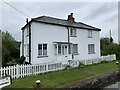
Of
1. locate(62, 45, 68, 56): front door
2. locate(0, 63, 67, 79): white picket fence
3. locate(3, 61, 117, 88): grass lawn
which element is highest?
locate(62, 45, 68, 56): front door

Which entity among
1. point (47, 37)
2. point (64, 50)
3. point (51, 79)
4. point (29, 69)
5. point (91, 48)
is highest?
point (47, 37)

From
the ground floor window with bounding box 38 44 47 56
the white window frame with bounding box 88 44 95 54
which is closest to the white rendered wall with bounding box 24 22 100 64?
the ground floor window with bounding box 38 44 47 56

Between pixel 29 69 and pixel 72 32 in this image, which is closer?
pixel 29 69

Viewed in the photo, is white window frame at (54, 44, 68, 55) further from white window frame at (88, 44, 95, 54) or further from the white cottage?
white window frame at (88, 44, 95, 54)

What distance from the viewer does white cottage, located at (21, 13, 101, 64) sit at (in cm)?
2656

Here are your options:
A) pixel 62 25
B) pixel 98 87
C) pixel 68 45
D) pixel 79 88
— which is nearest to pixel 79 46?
pixel 68 45

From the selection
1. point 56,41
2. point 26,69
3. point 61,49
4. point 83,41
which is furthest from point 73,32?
point 26,69

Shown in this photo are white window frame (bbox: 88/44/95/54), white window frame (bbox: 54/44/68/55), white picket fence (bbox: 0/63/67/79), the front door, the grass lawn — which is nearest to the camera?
the grass lawn

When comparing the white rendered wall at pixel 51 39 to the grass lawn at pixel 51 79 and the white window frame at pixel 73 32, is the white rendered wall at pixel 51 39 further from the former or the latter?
the grass lawn at pixel 51 79

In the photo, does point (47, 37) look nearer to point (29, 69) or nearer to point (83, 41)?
point (83, 41)

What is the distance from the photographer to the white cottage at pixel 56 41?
87.1 ft

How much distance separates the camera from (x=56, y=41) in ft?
95.1

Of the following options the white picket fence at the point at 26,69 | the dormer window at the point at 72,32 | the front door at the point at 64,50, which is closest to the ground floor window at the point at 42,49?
the front door at the point at 64,50

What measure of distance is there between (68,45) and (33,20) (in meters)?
6.93
